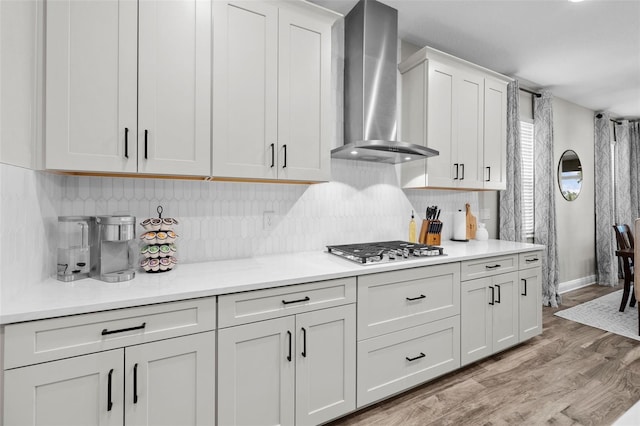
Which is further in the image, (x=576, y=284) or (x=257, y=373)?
(x=576, y=284)

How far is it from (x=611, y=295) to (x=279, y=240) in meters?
5.06

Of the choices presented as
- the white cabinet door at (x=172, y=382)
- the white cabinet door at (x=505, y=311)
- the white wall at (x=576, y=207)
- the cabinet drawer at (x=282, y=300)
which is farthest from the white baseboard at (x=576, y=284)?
the white cabinet door at (x=172, y=382)

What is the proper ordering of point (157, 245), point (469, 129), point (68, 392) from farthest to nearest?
point (469, 129) < point (157, 245) < point (68, 392)

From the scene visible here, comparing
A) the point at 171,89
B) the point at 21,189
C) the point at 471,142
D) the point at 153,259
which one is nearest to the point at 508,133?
the point at 471,142

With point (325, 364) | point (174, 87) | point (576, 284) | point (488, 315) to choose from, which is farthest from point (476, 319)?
point (576, 284)

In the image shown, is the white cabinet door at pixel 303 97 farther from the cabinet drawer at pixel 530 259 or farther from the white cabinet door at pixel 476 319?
the cabinet drawer at pixel 530 259

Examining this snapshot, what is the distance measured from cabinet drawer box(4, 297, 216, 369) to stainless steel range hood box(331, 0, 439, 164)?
147cm

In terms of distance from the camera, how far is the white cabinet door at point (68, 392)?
110cm

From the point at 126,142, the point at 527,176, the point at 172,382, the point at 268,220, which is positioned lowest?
the point at 172,382

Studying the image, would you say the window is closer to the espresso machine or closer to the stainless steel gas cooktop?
the stainless steel gas cooktop

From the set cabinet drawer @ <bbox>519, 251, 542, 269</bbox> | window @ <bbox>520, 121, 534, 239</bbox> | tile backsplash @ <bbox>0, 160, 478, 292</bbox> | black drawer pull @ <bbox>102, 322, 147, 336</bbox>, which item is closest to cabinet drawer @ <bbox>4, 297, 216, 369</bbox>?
black drawer pull @ <bbox>102, 322, 147, 336</bbox>

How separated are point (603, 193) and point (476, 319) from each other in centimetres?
450

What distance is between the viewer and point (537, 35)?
9.48ft

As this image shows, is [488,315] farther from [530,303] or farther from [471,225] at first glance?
[471,225]
